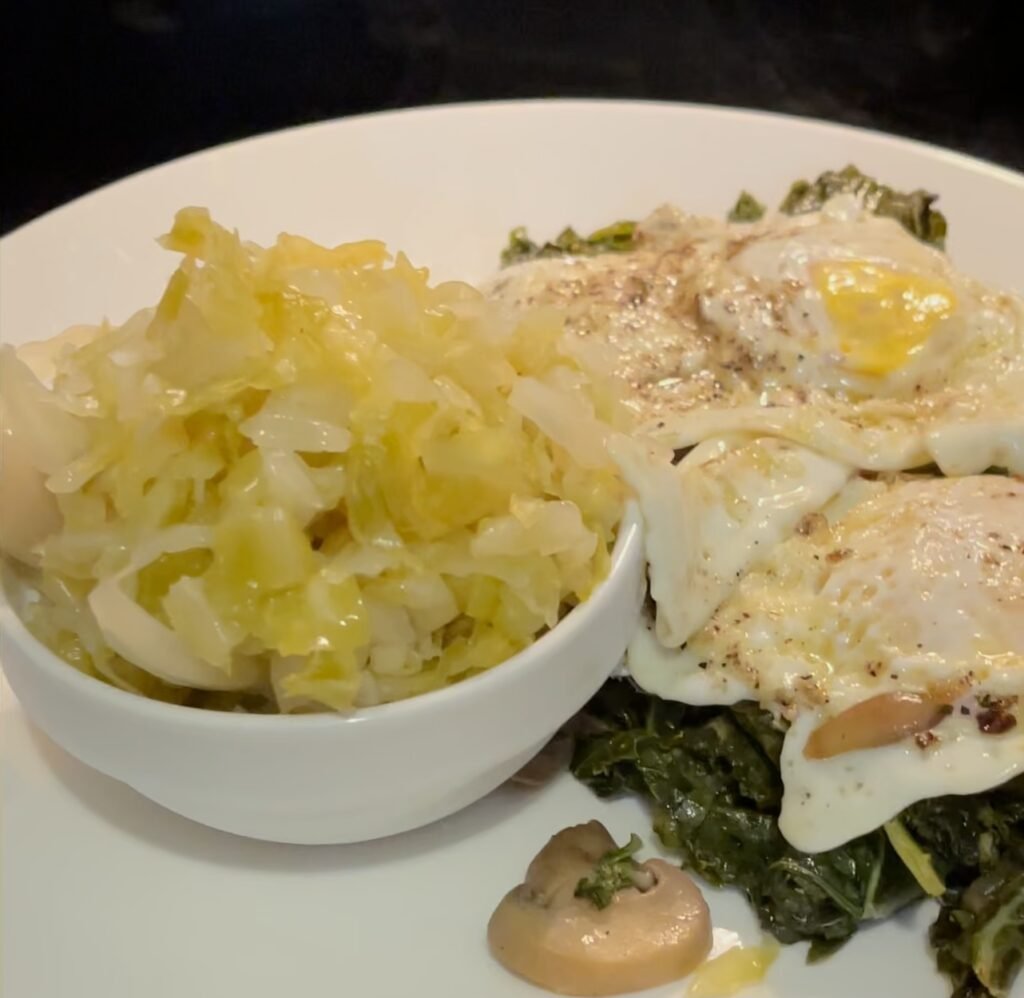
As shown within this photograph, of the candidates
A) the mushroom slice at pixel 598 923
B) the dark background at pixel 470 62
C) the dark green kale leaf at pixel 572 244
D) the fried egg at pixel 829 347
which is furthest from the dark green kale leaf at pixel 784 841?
the dark background at pixel 470 62

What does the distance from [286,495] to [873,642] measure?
0.89m

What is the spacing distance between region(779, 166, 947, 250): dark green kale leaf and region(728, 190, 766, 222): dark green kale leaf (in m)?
0.06

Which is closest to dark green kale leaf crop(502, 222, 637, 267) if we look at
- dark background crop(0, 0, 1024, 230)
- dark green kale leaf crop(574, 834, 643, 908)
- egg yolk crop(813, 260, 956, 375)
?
egg yolk crop(813, 260, 956, 375)

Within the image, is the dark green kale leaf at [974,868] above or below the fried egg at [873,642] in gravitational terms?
below

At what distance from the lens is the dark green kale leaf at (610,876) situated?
1.72 m

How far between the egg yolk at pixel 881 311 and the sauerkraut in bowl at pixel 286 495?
2.47 feet

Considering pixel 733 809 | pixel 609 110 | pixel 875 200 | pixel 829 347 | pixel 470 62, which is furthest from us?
pixel 470 62

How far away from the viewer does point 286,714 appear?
1.57 m

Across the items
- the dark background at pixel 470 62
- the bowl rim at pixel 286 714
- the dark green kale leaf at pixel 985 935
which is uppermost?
the bowl rim at pixel 286 714

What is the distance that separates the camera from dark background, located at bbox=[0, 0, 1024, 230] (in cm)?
439

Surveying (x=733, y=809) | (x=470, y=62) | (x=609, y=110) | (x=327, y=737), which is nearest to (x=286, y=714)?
(x=327, y=737)

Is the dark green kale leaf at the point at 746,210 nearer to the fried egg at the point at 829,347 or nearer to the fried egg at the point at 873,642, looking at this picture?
the fried egg at the point at 829,347

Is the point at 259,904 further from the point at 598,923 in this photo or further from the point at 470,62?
the point at 470,62

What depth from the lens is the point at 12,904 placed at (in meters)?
1.75
